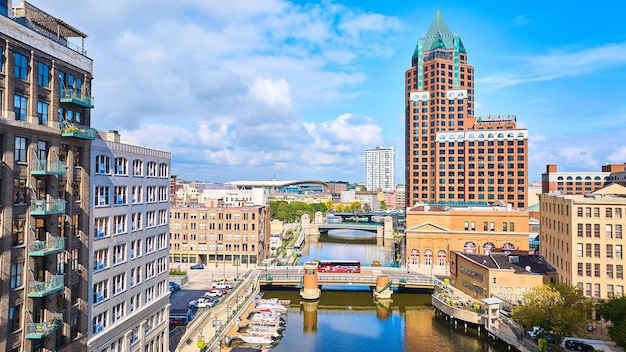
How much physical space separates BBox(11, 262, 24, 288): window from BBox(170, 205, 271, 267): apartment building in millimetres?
76965

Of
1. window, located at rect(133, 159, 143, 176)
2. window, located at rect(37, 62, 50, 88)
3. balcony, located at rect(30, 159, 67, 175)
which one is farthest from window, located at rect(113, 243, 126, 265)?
window, located at rect(37, 62, 50, 88)

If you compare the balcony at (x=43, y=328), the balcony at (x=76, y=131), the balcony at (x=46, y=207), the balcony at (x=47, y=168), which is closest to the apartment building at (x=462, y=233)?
the balcony at (x=76, y=131)

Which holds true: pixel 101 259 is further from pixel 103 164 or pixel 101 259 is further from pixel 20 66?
pixel 20 66

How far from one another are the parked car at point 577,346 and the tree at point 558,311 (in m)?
0.93

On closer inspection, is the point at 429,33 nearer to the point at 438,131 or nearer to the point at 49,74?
the point at 438,131

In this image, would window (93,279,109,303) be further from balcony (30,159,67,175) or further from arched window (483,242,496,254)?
arched window (483,242,496,254)

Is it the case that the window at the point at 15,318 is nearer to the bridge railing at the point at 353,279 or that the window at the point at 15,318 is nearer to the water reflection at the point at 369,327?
the water reflection at the point at 369,327

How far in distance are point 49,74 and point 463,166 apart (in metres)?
138

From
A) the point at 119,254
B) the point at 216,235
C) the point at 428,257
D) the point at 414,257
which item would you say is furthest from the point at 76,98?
the point at 428,257

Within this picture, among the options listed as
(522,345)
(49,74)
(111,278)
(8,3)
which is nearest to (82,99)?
(49,74)

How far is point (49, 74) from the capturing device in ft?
108

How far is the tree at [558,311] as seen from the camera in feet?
173

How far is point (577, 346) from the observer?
52.4 metres

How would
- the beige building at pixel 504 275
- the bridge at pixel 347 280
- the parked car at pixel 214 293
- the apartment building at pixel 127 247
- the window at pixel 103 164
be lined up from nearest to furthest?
the apartment building at pixel 127 247
the window at pixel 103 164
the beige building at pixel 504 275
the parked car at pixel 214 293
the bridge at pixel 347 280
